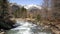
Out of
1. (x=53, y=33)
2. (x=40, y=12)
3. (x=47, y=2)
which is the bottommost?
(x=53, y=33)

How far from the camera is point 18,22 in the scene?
7207 millimetres

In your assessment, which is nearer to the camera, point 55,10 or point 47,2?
point 55,10

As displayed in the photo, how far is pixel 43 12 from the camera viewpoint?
6.65 metres

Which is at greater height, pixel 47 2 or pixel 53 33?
pixel 47 2

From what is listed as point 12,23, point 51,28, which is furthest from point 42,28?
point 12,23

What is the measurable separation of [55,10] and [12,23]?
1.77 meters

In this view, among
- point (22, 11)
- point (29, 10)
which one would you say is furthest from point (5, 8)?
point (29, 10)

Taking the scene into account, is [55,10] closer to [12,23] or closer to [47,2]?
[47,2]

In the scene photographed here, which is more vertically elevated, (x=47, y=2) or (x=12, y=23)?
(x=47, y=2)

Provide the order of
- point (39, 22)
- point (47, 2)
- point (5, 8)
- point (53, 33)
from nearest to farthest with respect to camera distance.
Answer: point (53, 33) → point (5, 8) → point (47, 2) → point (39, 22)

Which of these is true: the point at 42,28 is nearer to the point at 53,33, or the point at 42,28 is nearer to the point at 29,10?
the point at 53,33

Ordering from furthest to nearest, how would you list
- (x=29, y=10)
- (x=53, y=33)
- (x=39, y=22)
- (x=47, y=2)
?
1. (x=29, y=10)
2. (x=39, y=22)
3. (x=47, y=2)
4. (x=53, y=33)

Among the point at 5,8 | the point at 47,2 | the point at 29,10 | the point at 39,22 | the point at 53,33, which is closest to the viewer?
the point at 53,33

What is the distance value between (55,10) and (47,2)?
29.8 inches
